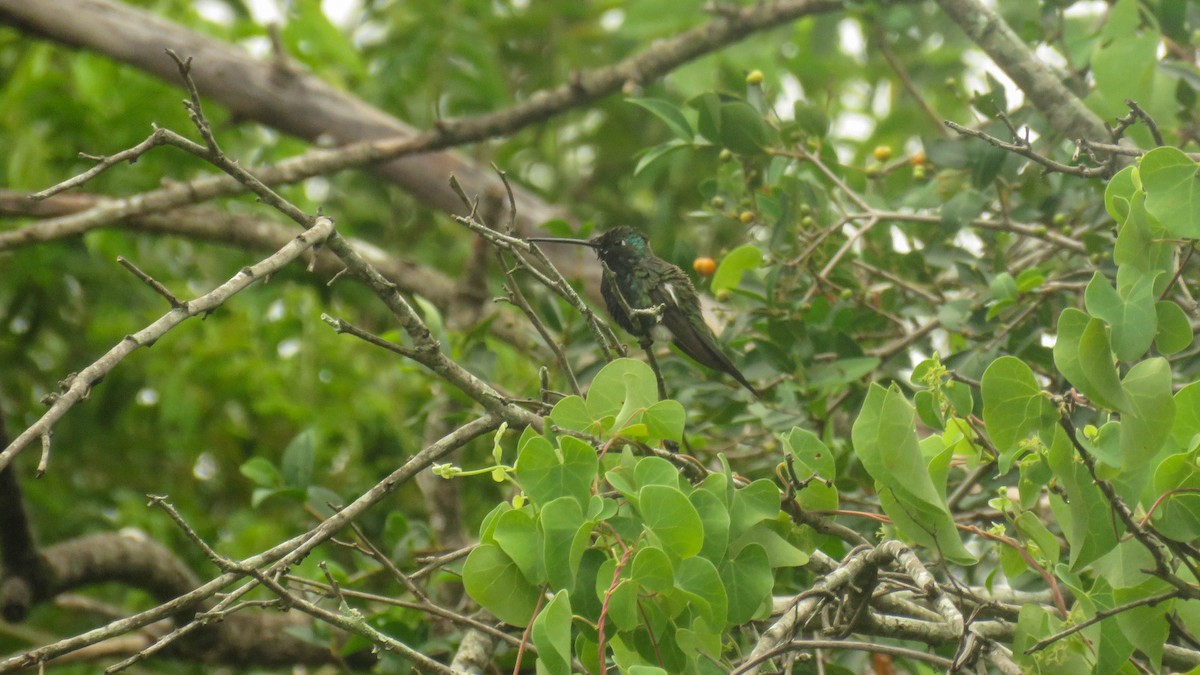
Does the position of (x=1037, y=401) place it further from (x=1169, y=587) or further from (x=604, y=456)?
(x=604, y=456)

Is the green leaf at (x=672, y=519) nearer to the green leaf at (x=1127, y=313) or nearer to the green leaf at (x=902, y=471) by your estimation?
the green leaf at (x=902, y=471)

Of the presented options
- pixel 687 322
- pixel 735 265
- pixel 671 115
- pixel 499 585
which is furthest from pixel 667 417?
pixel 687 322

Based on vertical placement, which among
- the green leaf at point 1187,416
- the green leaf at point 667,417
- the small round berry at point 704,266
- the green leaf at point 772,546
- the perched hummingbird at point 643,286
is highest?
the green leaf at point 667,417

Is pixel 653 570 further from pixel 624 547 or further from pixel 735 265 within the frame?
pixel 735 265

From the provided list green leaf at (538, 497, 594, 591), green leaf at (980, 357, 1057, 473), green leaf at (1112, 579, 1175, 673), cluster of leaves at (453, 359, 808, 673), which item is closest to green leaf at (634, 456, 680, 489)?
cluster of leaves at (453, 359, 808, 673)

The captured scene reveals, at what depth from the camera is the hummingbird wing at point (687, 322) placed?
3.92 meters

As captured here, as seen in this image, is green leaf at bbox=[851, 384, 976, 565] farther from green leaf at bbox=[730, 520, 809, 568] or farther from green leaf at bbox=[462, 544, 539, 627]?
green leaf at bbox=[462, 544, 539, 627]

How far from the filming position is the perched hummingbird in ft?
14.1

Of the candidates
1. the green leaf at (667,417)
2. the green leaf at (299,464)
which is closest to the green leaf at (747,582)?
the green leaf at (667,417)

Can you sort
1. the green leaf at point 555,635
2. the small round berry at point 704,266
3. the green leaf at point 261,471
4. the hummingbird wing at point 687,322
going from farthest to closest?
the small round berry at point 704,266 < the hummingbird wing at point 687,322 < the green leaf at point 261,471 < the green leaf at point 555,635

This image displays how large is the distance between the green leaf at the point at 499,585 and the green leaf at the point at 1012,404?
3.02ft

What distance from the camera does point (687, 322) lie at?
4.29 metres

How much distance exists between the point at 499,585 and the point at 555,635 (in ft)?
0.82

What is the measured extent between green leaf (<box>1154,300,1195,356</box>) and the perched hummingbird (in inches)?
79.6
